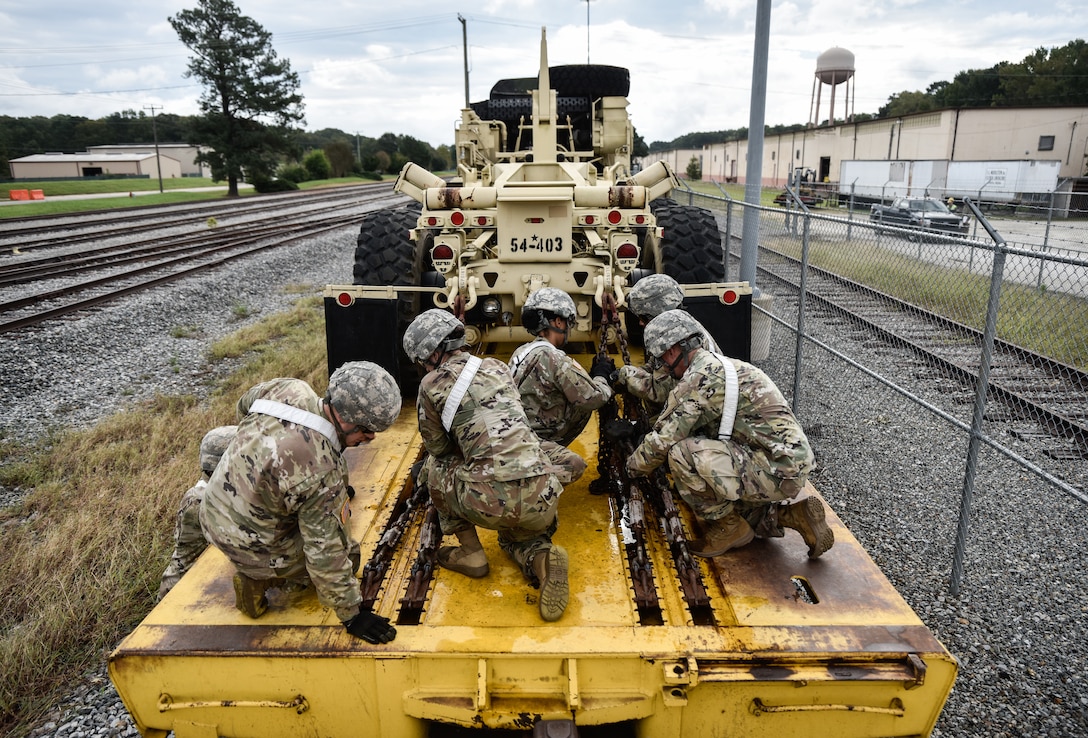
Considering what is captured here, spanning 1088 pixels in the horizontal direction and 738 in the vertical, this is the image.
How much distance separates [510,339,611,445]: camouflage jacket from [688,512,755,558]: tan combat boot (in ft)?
2.86

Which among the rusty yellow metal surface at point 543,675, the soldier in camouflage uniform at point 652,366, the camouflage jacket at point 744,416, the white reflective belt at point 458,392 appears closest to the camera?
the rusty yellow metal surface at point 543,675

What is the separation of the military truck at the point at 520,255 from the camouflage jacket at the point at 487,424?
210 cm

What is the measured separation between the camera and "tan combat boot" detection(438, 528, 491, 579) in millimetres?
3527

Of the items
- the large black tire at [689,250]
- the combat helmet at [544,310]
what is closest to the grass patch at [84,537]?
the combat helmet at [544,310]

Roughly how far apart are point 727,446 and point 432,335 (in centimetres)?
143

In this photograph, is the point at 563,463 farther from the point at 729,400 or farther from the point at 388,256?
the point at 388,256

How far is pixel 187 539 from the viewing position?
3891 mm

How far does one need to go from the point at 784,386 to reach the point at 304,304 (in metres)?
8.11

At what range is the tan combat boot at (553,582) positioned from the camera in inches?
124

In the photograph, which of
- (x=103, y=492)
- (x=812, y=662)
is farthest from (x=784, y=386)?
(x=103, y=492)

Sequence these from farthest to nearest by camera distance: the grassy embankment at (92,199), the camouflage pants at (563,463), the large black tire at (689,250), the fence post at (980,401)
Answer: the grassy embankment at (92,199) → the large black tire at (689,250) → the fence post at (980,401) → the camouflage pants at (563,463)

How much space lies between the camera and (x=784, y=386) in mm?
8086

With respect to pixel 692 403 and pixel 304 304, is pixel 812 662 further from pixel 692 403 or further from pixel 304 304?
pixel 304 304

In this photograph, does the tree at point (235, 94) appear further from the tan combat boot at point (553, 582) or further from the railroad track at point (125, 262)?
the tan combat boot at point (553, 582)
